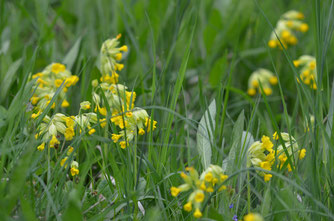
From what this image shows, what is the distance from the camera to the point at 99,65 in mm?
2641

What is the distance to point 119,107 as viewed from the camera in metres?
2.18

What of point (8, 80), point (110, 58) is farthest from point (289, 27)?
point (8, 80)

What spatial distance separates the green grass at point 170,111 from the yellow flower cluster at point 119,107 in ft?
0.19

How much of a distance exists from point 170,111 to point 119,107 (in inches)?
28.1

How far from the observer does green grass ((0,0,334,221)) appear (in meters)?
1.64

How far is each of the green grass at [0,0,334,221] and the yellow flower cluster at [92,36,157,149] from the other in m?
0.06

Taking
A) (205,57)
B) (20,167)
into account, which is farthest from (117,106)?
(205,57)

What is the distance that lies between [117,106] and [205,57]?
1.90 m

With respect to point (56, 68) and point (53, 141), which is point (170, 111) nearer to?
point (53, 141)

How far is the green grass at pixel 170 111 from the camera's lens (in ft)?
5.37

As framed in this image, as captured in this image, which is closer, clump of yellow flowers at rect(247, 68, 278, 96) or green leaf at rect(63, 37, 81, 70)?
green leaf at rect(63, 37, 81, 70)

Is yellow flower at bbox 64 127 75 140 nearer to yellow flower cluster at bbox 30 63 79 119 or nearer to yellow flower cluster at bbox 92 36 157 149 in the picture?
yellow flower cluster at bbox 92 36 157 149

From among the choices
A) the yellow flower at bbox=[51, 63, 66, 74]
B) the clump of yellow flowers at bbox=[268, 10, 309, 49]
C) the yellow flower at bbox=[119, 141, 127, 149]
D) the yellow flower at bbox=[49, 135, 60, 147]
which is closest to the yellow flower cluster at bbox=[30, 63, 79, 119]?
the yellow flower at bbox=[51, 63, 66, 74]

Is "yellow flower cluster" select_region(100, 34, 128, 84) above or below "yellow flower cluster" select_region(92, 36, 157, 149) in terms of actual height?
above
